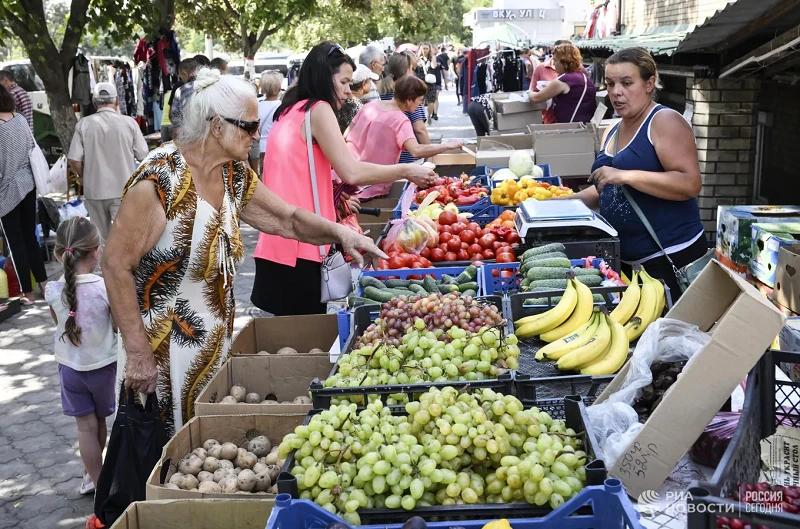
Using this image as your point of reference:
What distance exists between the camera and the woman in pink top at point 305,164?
14.4ft

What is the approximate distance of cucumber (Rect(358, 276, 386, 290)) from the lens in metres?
4.02

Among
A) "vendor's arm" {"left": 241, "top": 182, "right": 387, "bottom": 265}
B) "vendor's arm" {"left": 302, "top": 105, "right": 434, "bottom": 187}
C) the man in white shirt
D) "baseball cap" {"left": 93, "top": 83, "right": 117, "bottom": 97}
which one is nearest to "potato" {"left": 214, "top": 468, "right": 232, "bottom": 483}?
"vendor's arm" {"left": 241, "top": 182, "right": 387, "bottom": 265}

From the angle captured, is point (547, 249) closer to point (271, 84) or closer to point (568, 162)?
point (568, 162)

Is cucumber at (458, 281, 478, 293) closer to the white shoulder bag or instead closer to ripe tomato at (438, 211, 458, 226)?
the white shoulder bag

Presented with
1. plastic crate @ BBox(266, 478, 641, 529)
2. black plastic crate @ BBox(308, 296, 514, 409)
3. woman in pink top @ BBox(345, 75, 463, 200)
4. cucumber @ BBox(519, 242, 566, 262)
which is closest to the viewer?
plastic crate @ BBox(266, 478, 641, 529)

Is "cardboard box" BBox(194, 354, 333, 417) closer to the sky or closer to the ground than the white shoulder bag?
closer to the ground

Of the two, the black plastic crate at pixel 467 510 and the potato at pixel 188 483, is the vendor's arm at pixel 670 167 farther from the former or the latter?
the potato at pixel 188 483

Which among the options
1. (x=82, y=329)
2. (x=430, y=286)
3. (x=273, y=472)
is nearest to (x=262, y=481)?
(x=273, y=472)

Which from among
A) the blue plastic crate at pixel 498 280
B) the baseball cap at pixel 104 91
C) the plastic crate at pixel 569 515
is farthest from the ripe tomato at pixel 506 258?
the baseball cap at pixel 104 91

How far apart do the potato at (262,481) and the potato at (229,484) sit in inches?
3.5

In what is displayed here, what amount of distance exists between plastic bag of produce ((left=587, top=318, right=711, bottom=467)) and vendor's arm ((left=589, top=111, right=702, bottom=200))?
162 centimetres

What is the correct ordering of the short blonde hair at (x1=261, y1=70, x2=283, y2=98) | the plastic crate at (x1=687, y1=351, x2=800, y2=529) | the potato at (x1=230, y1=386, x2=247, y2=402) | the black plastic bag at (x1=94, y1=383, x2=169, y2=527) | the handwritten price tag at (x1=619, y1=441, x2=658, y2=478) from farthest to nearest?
→ the short blonde hair at (x1=261, y1=70, x2=283, y2=98)
the potato at (x1=230, y1=386, x2=247, y2=402)
the black plastic bag at (x1=94, y1=383, x2=169, y2=527)
the handwritten price tag at (x1=619, y1=441, x2=658, y2=478)
the plastic crate at (x1=687, y1=351, x2=800, y2=529)

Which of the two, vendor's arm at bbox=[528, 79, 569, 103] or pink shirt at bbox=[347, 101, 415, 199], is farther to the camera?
vendor's arm at bbox=[528, 79, 569, 103]

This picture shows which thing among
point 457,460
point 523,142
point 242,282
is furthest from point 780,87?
point 457,460
